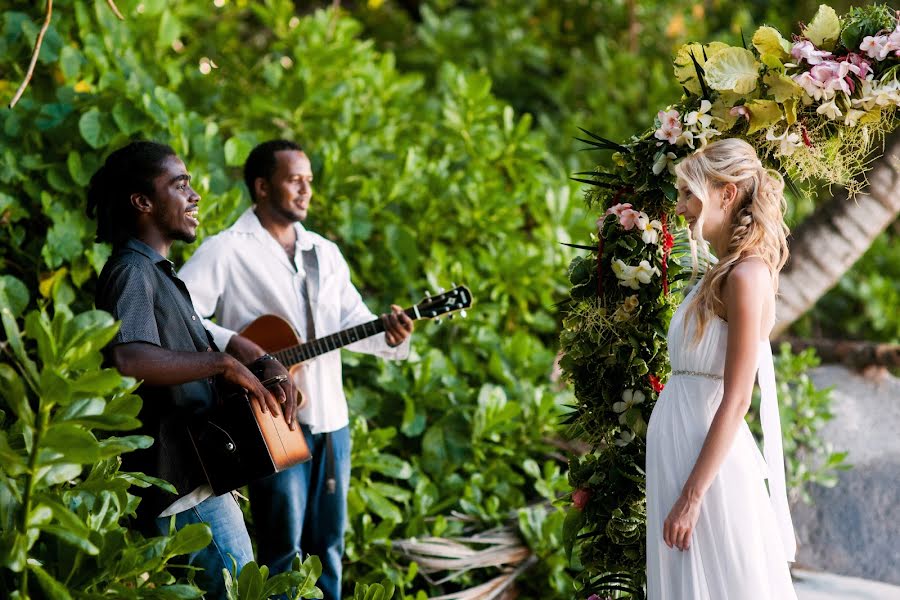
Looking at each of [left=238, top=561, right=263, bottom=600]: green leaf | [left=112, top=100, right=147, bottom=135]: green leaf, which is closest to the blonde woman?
[left=238, top=561, right=263, bottom=600]: green leaf

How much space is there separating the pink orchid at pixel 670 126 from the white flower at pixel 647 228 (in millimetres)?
246

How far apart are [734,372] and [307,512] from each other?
1571mm

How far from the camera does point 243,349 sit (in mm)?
3066

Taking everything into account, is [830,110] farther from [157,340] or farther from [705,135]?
[157,340]

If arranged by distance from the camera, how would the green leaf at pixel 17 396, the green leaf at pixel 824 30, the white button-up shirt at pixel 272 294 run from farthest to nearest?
the white button-up shirt at pixel 272 294 < the green leaf at pixel 824 30 < the green leaf at pixel 17 396

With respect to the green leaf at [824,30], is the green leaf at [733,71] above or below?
below

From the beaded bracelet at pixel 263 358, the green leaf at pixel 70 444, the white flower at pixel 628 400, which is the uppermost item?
the beaded bracelet at pixel 263 358

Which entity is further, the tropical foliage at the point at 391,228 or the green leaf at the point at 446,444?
the green leaf at the point at 446,444

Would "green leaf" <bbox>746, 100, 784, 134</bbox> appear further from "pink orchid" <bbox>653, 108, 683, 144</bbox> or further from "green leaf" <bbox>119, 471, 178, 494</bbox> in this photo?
Result: "green leaf" <bbox>119, 471, 178, 494</bbox>

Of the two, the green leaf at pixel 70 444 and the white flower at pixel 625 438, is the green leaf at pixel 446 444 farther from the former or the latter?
the green leaf at pixel 70 444

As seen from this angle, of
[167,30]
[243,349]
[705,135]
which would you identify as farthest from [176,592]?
[167,30]

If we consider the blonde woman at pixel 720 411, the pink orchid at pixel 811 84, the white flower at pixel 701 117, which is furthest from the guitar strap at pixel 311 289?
the pink orchid at pixel 811 84

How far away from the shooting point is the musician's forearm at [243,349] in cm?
305

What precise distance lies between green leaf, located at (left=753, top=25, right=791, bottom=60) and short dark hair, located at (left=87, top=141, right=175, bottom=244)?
1741 millimetres
